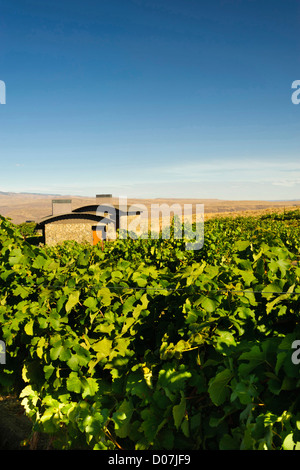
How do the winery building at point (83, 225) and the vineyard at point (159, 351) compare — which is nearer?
the vineyard at point (159, 351)

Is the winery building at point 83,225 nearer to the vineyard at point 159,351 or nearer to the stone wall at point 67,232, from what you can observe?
the stone wall at point 67,232

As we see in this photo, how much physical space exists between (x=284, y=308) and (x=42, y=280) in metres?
2.30

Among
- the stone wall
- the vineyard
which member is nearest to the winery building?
the stone wall

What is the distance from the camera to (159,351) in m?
2.56

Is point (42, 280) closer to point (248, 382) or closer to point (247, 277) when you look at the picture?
point (247, 277)

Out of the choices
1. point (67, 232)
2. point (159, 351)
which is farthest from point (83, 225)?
point (159, 351)

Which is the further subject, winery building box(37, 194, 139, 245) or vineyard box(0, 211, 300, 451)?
winery building box(37, 194, 139, 245)

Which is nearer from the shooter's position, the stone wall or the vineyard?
the vineyard

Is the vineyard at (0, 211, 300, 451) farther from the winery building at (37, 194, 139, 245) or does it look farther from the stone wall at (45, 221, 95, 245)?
the stone wall at (45, 221, 95, 245)

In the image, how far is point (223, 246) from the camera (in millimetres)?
7184

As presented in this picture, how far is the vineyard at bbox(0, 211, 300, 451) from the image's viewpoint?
1.84 meters

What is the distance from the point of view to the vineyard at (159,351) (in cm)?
184

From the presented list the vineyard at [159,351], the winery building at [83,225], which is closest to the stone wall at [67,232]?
the winery building at [83,225]
